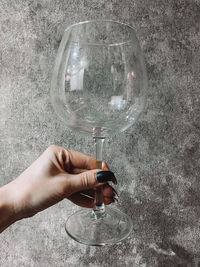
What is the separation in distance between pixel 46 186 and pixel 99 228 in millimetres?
118

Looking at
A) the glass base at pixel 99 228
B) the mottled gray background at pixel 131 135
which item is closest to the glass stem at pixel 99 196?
the glass base at pixel 99 228

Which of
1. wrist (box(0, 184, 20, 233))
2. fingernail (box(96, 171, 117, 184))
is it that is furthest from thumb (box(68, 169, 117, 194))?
wrist (box(0, 184, 20, 233))

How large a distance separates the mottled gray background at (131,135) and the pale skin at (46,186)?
0.11 meters

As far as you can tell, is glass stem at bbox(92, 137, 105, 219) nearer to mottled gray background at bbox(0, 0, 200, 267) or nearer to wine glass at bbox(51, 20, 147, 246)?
wine glass at bbox(51, 20, 147, 246)

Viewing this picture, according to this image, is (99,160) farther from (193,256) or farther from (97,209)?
(193,256)

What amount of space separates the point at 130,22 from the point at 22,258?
1.92 ft

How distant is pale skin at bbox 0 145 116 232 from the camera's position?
50 cm

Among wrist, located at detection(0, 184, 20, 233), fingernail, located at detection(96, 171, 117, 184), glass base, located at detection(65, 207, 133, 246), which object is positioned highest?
fingernail, located at detection(96, 171, 117, 184)

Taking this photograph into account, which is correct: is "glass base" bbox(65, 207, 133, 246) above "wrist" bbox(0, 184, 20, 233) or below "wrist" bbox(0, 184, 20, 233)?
below

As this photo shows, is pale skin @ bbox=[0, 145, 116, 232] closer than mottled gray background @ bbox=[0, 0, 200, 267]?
Yes

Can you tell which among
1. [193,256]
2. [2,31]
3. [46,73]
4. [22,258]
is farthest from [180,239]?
[2,31]

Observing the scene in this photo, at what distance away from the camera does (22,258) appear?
706mm

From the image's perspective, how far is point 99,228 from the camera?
53 centimetres

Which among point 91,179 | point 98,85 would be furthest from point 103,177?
point 98,85
